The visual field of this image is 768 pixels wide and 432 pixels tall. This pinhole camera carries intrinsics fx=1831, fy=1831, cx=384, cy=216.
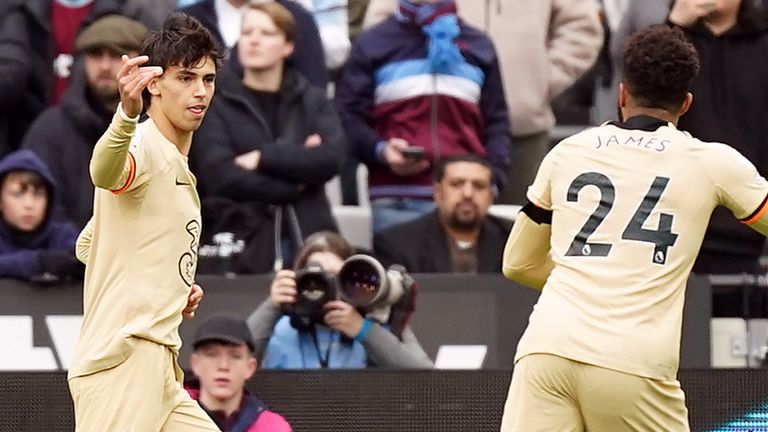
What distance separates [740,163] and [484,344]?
114 inches

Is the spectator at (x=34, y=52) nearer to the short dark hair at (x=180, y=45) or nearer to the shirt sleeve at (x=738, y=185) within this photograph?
the short dark hair at (x=180, y=45)

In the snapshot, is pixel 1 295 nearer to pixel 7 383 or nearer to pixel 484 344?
pixel 7 383

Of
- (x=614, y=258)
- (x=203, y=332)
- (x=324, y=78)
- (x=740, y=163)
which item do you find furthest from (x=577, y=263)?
(x=324, y=78)

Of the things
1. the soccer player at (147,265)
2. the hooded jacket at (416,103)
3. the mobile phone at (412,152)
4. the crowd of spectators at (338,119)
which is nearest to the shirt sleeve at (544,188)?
the soccer player at (147,265)

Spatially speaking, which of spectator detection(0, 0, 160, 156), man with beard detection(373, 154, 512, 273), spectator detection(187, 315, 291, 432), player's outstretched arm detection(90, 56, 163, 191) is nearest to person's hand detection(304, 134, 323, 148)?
man with beard detection(373, 154, 512, 273)

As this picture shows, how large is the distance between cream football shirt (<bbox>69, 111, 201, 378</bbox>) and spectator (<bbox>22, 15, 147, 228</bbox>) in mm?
3004

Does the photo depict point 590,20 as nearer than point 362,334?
No

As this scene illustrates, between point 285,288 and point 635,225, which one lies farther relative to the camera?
point 285,288

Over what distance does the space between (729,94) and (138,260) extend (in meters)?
4.23

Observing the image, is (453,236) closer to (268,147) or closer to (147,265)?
(268,147)

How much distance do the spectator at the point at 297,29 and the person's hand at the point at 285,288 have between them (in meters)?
1.97

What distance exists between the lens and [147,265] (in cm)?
587

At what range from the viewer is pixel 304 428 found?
7.69 meters

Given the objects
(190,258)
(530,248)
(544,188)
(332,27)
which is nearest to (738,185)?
(544,188)
